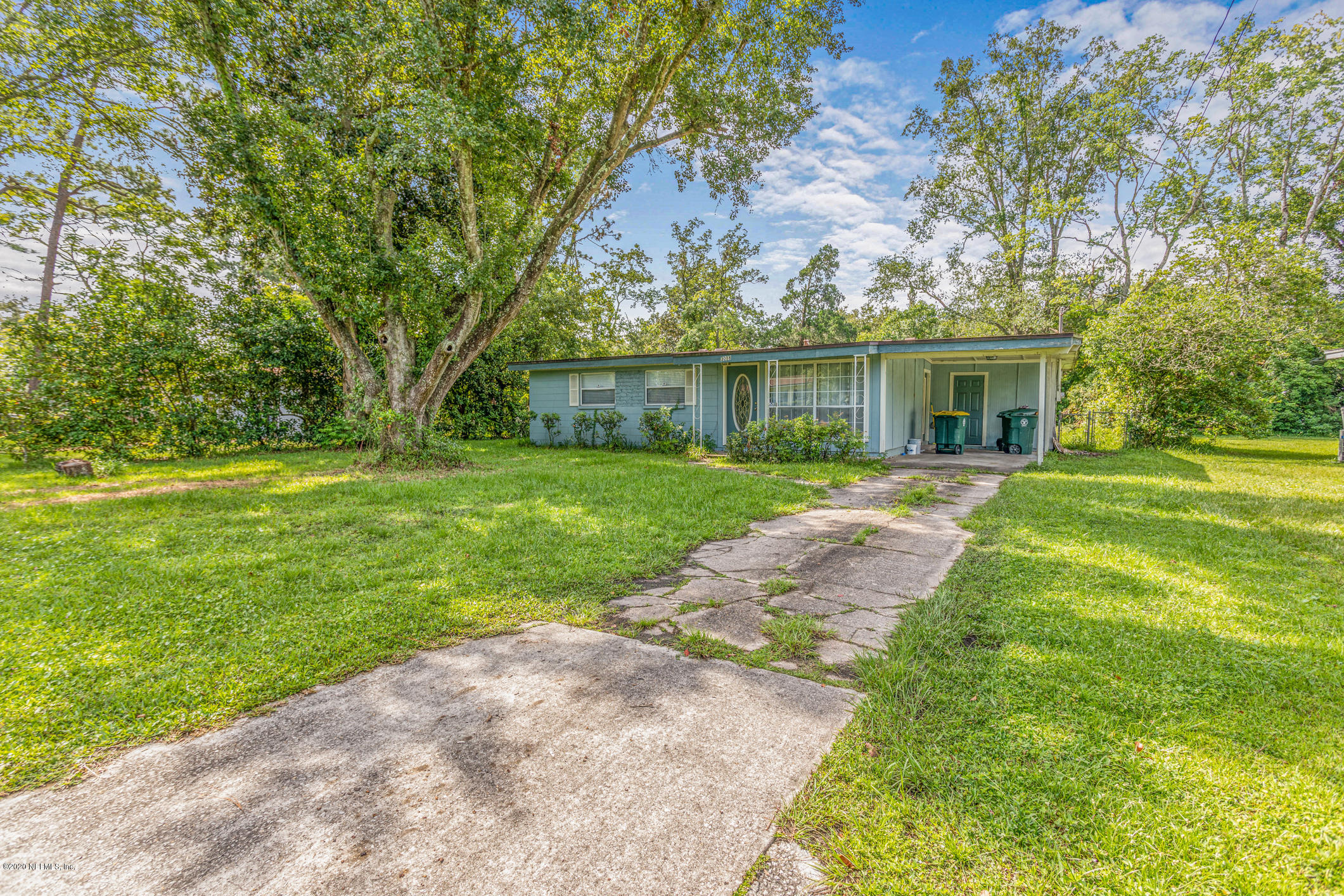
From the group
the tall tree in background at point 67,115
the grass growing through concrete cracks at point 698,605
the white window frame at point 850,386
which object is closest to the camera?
the grass growing through concrete cracks at point 698,605

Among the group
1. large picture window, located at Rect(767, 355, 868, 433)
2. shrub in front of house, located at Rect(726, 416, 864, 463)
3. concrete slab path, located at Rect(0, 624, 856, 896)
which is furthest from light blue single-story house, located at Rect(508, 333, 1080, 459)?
concrete slab path, located at Rect(0, 624, 856, 896)

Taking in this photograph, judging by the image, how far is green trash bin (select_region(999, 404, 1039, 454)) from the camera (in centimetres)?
1257

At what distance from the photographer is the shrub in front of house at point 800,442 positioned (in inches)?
401

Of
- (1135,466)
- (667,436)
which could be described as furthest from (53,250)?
(1135,466)

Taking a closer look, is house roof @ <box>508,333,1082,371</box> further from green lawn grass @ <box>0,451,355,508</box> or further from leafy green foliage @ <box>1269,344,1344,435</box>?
leafy green foliage @ <box>1269,344,1344,435</box>

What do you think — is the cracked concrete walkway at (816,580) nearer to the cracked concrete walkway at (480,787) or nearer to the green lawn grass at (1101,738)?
the cracked concrete walkway at (480,787)

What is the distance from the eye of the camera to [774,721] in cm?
201

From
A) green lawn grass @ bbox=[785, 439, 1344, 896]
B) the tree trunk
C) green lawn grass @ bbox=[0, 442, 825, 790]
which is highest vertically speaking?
the tree trunk

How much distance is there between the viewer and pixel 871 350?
10.4 metres

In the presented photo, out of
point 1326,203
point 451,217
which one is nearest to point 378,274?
point 451,217

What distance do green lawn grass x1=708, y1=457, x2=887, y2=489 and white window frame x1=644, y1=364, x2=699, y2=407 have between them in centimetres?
260

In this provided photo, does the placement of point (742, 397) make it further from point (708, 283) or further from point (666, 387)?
point (708, 283)

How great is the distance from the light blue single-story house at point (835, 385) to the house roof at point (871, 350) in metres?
0.03

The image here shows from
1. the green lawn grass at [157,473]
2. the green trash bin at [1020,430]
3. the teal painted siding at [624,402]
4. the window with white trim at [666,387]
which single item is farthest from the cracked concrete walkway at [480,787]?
the green trash bin at [1020,430]
